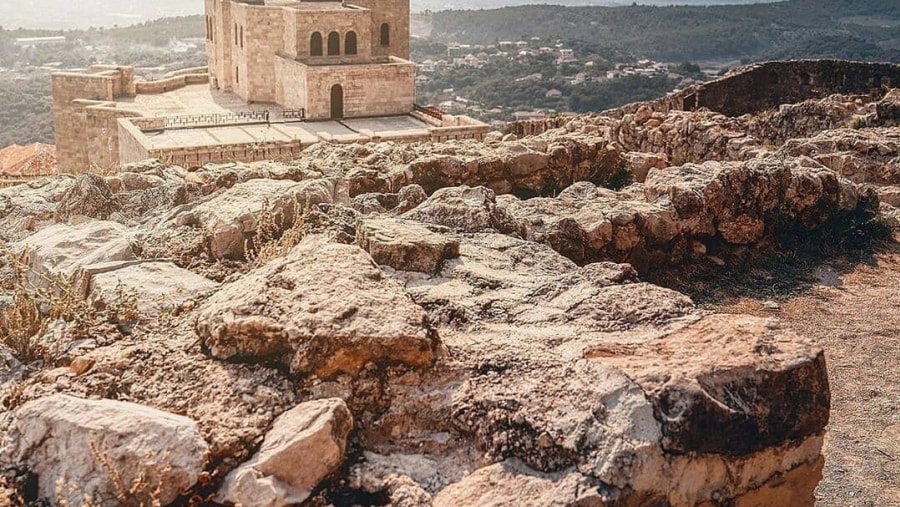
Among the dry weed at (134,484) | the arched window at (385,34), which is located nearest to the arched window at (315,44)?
the arched window at (385,34)

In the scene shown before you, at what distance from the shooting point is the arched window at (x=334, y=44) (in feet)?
81.5

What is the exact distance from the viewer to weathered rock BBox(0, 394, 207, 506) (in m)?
2.67

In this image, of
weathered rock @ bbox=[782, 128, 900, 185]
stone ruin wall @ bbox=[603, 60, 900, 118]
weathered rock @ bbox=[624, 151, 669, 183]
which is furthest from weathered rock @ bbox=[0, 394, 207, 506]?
stone ruin wall @ bbox=[603, 60, 900, 118]

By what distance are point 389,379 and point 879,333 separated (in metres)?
4.26

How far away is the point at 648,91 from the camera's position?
5775cm

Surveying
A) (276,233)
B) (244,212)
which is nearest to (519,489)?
(276,233)

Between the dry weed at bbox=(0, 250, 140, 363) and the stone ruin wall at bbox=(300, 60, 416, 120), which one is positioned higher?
the dry weed at bbox=(0, 250, 140, 363)

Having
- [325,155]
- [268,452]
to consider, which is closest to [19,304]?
[268,452]

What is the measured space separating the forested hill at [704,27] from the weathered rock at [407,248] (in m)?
72.9

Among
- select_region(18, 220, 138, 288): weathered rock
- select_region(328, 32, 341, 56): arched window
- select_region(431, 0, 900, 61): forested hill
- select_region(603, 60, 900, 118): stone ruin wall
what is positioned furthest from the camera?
select_region(431, 0, 900, 61): forested hill

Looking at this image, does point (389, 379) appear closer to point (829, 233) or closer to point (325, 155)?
point (325, 155)

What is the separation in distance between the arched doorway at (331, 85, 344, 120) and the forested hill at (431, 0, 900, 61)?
188ft

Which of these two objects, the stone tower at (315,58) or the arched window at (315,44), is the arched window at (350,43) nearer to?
the stone tower at (315,58)

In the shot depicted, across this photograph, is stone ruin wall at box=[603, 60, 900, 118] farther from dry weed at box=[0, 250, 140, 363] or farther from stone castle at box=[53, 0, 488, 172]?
dry weed at box=[0, 250, 140, 363]
